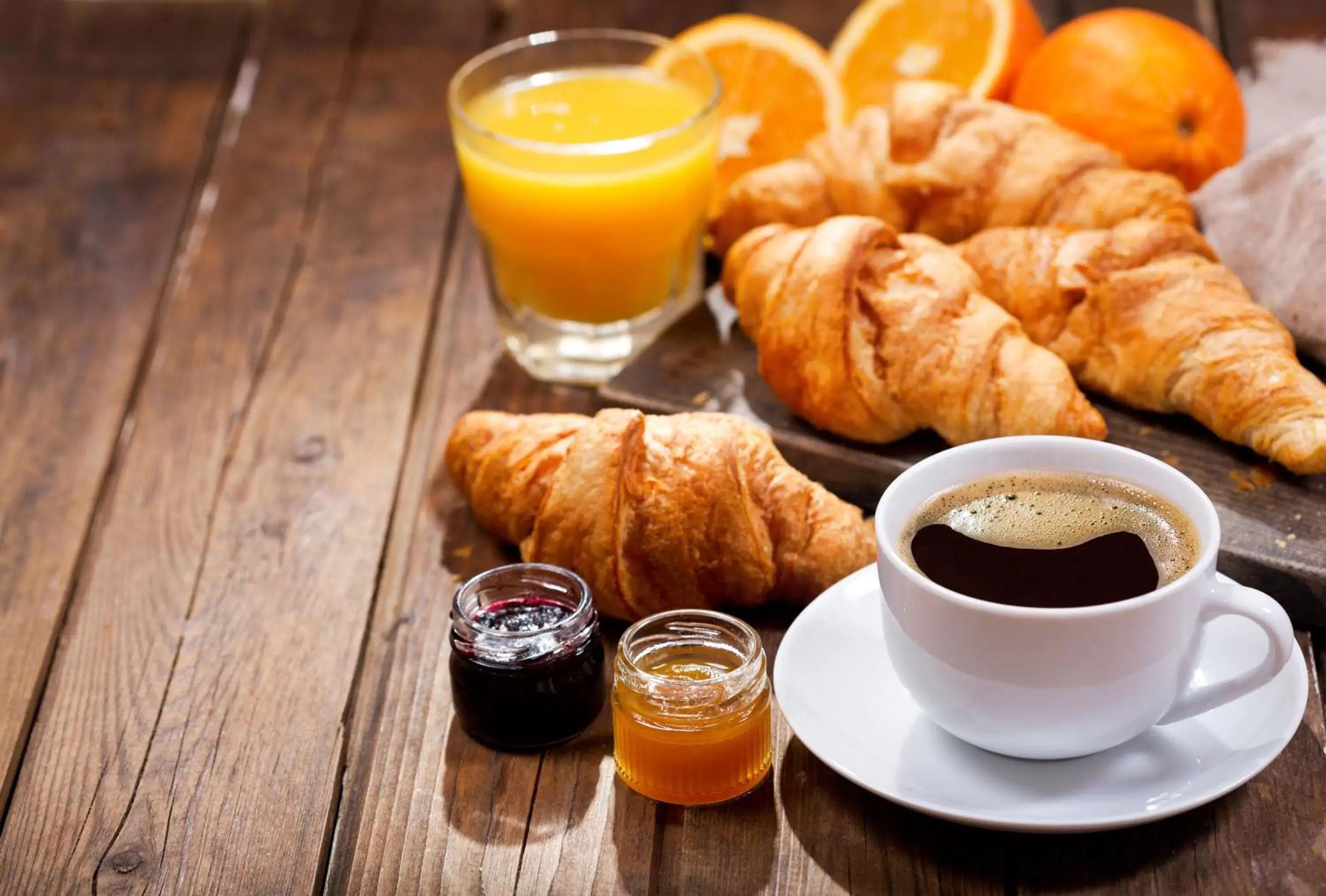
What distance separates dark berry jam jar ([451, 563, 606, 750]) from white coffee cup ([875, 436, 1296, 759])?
33cm

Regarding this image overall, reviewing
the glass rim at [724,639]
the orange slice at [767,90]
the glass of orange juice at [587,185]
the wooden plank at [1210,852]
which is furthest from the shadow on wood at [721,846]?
the orange slice at [767,90]

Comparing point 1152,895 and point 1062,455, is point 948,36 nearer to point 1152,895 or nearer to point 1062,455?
point 1062,455

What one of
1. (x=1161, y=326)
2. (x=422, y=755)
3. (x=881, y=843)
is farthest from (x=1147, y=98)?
(x=422, y=755)

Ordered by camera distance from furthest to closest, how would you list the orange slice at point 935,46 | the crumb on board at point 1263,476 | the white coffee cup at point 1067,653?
the orange slice at point 935,46 < the crumb on board at point 1263,476 < the white coffee cup at point 1067,653

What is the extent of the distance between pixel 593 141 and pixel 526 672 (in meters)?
0.95

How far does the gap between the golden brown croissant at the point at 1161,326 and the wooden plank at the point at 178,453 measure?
42.9 inches

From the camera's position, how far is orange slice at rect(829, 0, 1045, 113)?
2.45 m

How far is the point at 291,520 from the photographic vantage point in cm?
194

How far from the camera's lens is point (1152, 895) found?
133 centimetres

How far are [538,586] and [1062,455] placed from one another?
1.83 feet

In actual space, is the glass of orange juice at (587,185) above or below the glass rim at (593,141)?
below

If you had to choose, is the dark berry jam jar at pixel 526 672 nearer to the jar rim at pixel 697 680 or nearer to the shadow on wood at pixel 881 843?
the jar rim at pixel 697 680

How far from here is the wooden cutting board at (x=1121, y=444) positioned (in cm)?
164

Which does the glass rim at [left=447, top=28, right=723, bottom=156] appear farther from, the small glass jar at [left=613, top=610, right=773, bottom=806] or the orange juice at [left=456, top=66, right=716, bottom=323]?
the small glass jar at [left=613, top=610, right=773, bottom=806]
